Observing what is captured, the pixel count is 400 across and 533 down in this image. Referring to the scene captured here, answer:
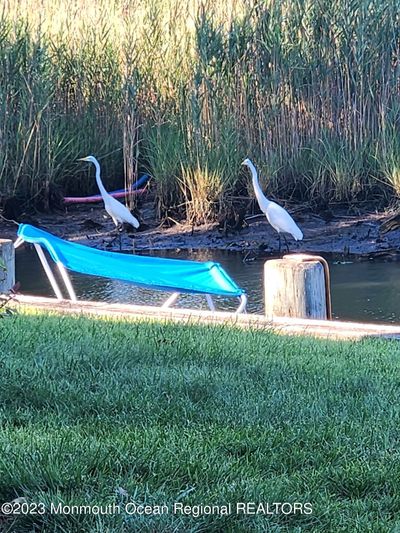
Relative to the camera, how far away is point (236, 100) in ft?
46.9

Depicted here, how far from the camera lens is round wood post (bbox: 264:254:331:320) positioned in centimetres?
680

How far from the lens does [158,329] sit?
5.62 metres

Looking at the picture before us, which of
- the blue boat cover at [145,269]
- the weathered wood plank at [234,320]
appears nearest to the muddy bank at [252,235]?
the blue boat cover at [145,269]

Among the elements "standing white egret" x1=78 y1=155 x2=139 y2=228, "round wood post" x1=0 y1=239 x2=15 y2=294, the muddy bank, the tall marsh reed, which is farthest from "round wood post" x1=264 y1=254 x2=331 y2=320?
the tall marsh reed

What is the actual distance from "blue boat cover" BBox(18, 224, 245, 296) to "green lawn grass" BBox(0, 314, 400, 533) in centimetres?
223

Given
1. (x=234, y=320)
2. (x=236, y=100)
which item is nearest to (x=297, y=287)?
(x=234, y=320)

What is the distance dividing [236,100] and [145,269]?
690 cm

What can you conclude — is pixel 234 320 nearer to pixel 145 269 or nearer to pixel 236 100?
pixel 145 269

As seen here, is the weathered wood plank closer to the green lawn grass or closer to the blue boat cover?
the blue boat cover

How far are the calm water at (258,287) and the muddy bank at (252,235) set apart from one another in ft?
2.05

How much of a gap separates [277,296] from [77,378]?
3027mm

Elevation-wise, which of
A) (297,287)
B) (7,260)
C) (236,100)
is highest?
(236,100)

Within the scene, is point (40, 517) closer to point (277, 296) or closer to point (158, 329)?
point (158, 329)

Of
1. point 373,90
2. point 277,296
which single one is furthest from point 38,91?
point 277,296
